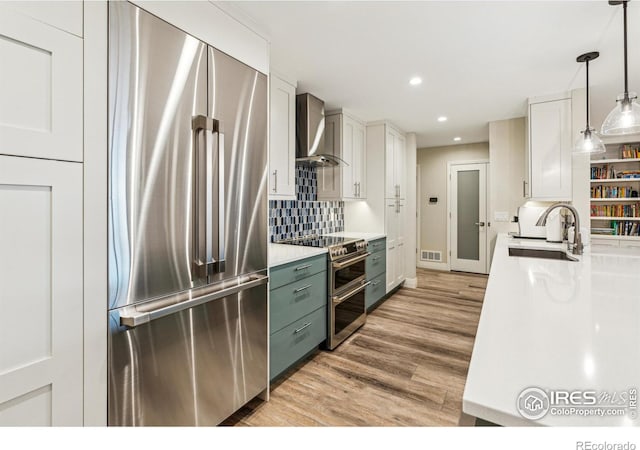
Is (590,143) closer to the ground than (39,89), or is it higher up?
higher up

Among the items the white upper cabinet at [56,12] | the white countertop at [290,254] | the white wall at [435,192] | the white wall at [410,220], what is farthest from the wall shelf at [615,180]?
the white upper cabinet at [56,12]

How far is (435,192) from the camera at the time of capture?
6.16 meters

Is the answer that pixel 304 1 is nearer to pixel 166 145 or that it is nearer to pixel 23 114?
pixel 166 145

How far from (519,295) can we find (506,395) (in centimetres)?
79

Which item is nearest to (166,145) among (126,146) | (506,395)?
(126,146)

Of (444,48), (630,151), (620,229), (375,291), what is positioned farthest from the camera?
(620,229)

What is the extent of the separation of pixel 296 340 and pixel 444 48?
246 centimetres

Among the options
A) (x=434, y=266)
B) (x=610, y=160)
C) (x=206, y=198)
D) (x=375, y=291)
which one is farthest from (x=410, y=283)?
(x=206, y=198)

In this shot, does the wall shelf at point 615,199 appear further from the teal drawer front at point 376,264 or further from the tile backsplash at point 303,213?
the tile backsplash at point 303,213

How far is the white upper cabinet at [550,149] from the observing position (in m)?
3.07

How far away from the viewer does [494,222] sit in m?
4.27

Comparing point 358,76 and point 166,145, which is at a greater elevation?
point 358,76

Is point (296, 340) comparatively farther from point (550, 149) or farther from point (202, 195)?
point (550, 149)

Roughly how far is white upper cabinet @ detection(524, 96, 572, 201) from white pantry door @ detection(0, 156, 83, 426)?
3867 mm
